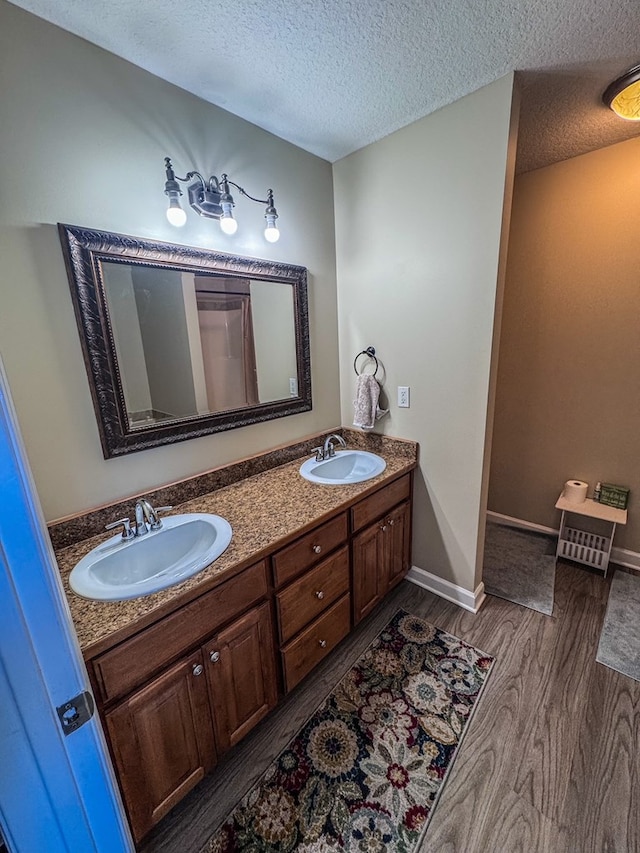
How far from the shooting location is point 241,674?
4.06 feet

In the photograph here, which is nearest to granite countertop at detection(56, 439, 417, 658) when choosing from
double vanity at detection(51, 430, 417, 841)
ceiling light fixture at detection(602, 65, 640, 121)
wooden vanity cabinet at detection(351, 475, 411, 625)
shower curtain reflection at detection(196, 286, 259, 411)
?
double vanity at detection(51, 430, 417, 841)

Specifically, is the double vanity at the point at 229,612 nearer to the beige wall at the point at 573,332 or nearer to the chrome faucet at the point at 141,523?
the chrome faucet at the point at 141,523

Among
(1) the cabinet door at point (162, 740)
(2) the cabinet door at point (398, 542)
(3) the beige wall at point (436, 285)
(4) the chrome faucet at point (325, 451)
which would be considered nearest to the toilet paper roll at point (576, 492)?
(3) the beige wall at point (436, 285)

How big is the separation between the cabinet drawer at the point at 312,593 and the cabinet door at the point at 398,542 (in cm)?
37

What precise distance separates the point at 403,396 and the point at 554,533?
65.9 inches

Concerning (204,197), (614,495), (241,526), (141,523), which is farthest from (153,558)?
(614,495)

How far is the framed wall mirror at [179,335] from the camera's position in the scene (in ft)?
4.13

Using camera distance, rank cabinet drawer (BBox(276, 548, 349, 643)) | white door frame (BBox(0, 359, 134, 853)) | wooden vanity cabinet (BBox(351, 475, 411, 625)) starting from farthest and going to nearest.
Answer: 1. wooden vanity cabinet (BBox(351, 475, 411, 625))
2. cabinet drawer (BBox(276, 548, 349, 643))
3. white door frame (BBox(0, 359, 134, 853))

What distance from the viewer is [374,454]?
2086 mm

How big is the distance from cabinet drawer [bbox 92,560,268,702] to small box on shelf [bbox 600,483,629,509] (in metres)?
2.24

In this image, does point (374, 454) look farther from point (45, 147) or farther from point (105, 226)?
point (45, 147)

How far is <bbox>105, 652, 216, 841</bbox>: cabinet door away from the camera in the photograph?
0.97m

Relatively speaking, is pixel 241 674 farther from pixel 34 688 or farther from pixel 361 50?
pixel 361 50

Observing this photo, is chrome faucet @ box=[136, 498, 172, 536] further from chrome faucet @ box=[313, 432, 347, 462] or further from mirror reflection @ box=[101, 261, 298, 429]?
chrome faucet @ box=[313, 432, 347, 462]
